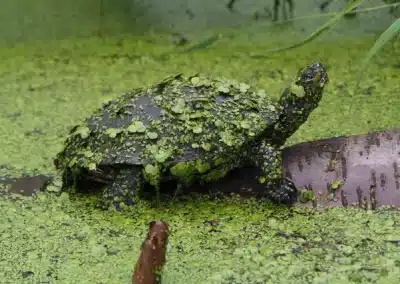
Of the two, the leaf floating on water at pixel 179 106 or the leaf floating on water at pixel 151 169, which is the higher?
the leaf floating on water at pixel 179 106

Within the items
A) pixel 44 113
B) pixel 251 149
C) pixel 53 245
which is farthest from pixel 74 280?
pixel 44 113

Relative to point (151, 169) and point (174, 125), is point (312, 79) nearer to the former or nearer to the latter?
point (174, 125)

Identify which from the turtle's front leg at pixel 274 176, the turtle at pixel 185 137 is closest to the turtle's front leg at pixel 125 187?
the turtle at pixel 185 137

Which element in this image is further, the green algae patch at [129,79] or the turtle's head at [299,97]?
the green algae patch at [129,79]

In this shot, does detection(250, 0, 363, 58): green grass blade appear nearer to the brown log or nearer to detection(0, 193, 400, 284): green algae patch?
detection(0, 193, 400, 284): green algae patch

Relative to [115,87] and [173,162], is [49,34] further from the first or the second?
[173,162]

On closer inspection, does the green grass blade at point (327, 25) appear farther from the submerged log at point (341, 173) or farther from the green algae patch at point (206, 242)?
the green algae patch at point (206, 242)

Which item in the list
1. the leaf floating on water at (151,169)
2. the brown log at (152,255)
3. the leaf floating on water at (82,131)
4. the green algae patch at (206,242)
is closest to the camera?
the brown log at (152,255)
